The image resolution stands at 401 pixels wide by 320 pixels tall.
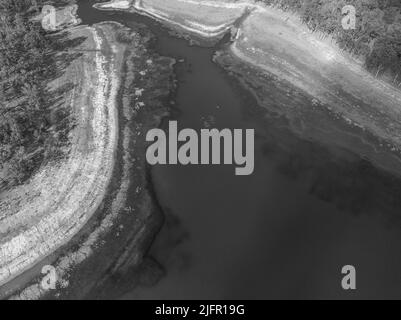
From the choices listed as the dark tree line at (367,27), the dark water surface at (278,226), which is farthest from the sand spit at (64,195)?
the dark tree line at (367,27)

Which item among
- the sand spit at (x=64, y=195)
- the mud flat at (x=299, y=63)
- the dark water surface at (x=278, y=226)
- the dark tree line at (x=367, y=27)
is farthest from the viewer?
the dark tree line at (x=367, y=27)

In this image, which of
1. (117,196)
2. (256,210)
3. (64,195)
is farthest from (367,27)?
(64,195)

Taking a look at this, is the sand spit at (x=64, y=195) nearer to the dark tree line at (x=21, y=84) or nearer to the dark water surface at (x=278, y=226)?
the dark tree line at (x=21, y=84)

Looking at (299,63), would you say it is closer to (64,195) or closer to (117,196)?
(117,196)

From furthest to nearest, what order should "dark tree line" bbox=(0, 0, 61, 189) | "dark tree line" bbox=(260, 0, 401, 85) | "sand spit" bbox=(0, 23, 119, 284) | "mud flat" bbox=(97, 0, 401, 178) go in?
"dark tree line" bbox=(260, 0, 401, 85) → "mud flat" bbox=(97, 0, 401, 178) → "dark tree line" bbox=(0, 0, 61, 189) → "sand spit" bbox=(0, 23, 119, 284)

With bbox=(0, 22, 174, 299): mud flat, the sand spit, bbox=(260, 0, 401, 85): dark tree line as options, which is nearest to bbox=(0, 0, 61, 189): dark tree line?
the sand spit

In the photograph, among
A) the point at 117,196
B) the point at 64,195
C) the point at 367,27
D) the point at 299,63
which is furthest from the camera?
the point at 367,27

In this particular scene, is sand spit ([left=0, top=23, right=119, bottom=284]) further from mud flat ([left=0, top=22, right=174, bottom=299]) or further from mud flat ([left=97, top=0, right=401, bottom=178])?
mud flat ([left=97, top=0, right=401, bottom=178])
